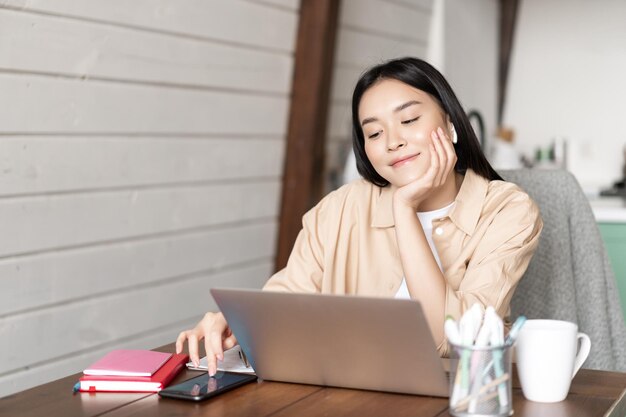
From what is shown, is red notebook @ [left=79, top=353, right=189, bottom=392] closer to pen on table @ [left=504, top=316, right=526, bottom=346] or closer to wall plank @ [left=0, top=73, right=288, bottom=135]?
pen on table @ [left=504, top=316, right=526, bottom=346]

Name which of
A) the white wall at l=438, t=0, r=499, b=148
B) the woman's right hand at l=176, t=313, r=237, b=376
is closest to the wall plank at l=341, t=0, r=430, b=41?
the white wall at l=438, t=0, r=499, b=148

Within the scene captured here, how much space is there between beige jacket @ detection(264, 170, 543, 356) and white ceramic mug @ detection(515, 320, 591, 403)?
0.36 metres

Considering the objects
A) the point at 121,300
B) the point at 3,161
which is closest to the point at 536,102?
the point at 121,300

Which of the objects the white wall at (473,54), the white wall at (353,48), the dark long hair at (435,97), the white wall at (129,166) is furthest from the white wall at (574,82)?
the dark long hair at (435,97)

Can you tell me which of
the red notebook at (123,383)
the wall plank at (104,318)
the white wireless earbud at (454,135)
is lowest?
the wall plank at (104,318)

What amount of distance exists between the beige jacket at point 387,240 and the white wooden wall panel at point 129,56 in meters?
0.72

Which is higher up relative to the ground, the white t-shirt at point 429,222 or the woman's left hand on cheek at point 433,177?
the woman's left hand on cheek at point 433,177

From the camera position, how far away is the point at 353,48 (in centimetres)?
351

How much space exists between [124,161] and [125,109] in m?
0.13

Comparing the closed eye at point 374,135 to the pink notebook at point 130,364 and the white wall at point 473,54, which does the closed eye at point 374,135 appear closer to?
the pink notebook at point 130,364

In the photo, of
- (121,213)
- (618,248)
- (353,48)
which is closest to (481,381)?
(121,213)

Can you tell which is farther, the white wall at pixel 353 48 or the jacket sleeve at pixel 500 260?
the white wall at pixel 353 48

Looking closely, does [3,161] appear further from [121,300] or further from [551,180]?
[551,180]

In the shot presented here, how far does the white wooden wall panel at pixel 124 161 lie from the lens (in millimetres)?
2186
